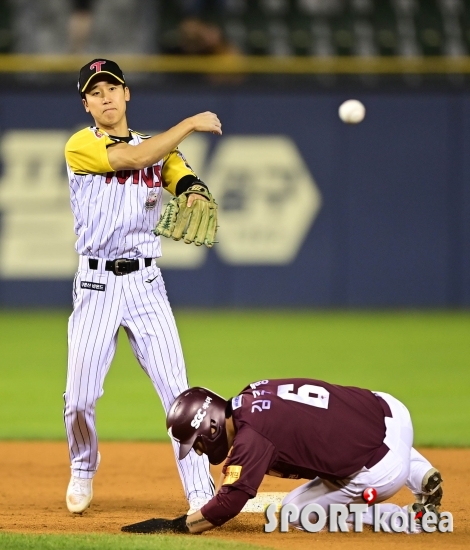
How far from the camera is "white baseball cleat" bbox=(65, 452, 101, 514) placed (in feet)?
18.0

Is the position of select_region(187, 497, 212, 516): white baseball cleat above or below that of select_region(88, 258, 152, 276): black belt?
below

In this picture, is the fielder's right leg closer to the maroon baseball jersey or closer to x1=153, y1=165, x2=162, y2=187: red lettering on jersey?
x1=153, y1=165, x2=162, y2=187: red lettering on jersey

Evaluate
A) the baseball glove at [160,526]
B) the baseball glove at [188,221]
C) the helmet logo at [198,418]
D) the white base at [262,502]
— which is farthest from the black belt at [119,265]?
the white base at [262,502]

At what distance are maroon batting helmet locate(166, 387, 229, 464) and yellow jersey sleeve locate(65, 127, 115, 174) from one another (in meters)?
1.25

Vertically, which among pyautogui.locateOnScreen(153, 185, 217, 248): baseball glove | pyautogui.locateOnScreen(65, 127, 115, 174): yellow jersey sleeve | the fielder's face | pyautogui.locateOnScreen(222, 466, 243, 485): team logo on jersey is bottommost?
pyautogui.locateOnScreen(222, 466, 243, 485): team logo on jersey

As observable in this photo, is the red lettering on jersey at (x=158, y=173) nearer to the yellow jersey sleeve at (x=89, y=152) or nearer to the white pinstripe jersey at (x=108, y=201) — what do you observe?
the white pinstripe jersey at (x=108, y=201)

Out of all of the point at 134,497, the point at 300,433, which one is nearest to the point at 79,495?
the point at 134,497

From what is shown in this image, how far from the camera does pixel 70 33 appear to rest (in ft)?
49.3

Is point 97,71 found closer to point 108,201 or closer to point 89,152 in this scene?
point 89,152

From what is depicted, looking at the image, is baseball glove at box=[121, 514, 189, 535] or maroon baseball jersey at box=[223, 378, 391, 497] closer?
maroon baseball jersey at box=[223, 378, 391, 497]

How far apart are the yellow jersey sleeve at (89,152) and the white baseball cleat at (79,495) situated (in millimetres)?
1537

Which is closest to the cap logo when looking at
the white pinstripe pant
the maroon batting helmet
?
the white pinstripe pant

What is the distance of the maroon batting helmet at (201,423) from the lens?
4.53 metres

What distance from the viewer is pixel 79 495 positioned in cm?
549
